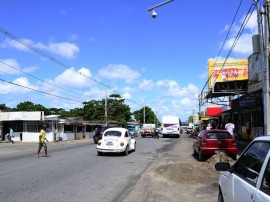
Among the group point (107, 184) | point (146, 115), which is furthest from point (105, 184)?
point (146, 115)

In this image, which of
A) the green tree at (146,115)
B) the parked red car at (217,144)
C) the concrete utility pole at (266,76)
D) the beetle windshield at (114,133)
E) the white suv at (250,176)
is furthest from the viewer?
the green tree at (146,115)

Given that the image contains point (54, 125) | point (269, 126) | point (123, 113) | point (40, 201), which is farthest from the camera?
point (123, 113)

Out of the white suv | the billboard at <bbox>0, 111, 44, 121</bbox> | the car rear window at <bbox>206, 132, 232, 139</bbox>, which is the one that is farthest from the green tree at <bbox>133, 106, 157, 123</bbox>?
the white suv

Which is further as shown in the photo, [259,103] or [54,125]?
[54,125]

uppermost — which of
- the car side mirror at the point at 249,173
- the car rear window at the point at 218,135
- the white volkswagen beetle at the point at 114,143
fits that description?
the car rear window at the point at 218,135

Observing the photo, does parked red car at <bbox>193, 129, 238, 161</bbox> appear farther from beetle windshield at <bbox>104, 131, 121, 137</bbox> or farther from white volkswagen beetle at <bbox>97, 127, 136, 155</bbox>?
beetle windshield at <bbox>104, 131, 121, 137</bbox>

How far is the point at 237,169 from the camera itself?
5293 mm

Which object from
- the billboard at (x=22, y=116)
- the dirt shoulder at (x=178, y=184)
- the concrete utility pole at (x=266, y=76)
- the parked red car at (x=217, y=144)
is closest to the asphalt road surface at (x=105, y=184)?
the dirt shoulder at (x=178, y=184)

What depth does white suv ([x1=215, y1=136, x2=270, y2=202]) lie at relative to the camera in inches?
153

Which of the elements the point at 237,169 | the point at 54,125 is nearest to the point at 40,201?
the point at 237,169

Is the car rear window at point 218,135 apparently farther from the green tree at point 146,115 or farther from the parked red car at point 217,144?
the green tree at point 146,115

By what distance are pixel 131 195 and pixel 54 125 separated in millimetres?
43835

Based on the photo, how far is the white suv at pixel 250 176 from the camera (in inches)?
153

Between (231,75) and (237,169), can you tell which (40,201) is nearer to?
(237,169)
